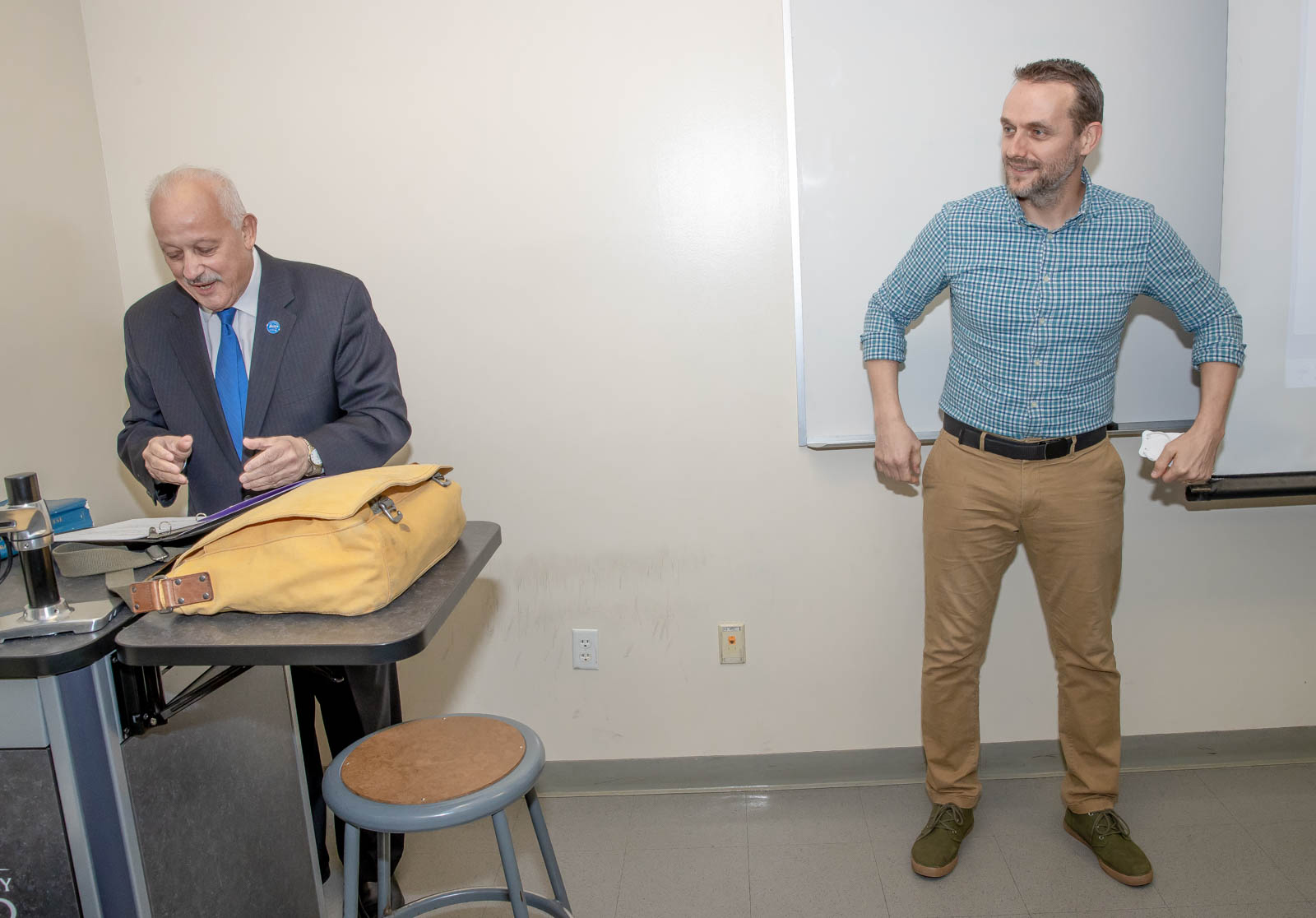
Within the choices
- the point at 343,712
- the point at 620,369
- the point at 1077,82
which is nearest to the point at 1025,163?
the point at 1077,82

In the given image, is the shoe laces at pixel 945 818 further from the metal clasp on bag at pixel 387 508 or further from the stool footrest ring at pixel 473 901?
the metal clasp on bag at pixel 387 508

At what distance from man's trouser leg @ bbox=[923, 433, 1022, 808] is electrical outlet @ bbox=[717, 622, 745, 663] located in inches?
19.5

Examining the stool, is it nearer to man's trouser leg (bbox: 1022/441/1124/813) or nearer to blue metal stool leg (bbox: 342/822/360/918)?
blue metal stool leg (bbox: 342/822/360/918)

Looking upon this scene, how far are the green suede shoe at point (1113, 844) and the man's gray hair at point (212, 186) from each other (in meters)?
2.30

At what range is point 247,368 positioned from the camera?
1844 mm

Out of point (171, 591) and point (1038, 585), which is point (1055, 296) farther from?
point (171, 591)

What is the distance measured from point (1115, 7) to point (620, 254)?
129cm

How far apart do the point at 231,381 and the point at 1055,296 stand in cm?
172

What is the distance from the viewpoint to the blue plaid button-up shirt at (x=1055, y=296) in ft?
6.08

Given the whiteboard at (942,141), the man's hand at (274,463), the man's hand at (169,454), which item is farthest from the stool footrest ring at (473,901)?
the whiteboard at (942,141)

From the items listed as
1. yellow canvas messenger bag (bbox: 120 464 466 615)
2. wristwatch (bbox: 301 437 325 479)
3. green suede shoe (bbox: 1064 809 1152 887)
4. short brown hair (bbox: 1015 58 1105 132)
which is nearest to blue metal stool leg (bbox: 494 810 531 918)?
yellow canvas messenger bag (bbox: 120 464 466 615)

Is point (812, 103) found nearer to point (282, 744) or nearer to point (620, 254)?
point (620, 254)

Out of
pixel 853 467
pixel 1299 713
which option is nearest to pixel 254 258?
pixel 853 467

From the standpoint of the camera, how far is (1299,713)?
2.43m
